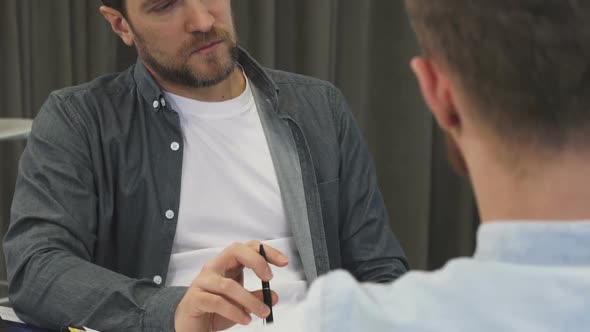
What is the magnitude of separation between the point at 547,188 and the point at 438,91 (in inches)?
5.5

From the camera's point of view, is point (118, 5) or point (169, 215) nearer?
point (169, 215)

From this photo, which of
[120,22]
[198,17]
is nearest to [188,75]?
[198,17]

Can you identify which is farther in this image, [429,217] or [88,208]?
[429,217]

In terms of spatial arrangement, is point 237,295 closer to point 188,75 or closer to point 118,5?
point 188,75

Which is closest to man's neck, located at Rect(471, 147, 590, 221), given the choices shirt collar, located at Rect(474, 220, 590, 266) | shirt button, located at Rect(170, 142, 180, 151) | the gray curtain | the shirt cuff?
shirt collar, located at Rect(474, 220, 590, 266)

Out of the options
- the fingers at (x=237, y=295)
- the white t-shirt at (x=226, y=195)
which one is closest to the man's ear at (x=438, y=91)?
the fingers at (x=237, y=295)

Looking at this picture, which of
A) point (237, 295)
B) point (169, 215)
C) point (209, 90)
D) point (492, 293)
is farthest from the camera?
point (209, 90)

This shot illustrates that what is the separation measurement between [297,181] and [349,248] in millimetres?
190

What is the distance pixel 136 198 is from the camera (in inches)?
65.0

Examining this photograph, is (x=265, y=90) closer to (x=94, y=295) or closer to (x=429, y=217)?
(x=94, y=295)

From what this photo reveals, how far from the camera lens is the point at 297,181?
5.63ft

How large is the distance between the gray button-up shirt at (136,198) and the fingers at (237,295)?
148 mm

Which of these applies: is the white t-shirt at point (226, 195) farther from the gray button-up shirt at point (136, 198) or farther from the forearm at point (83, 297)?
the forearm at point (83, 297)

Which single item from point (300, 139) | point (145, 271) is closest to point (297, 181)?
point (300, 139)
